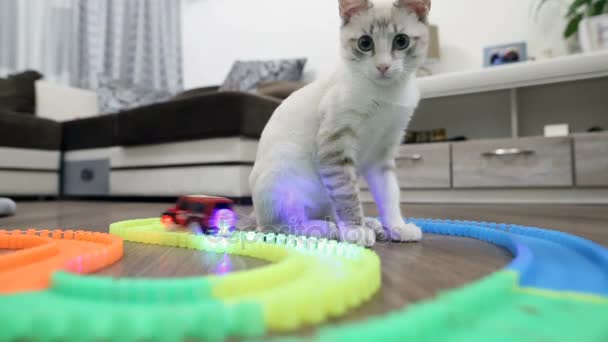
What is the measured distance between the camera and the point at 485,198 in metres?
2.55

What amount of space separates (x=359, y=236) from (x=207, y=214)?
0.44m

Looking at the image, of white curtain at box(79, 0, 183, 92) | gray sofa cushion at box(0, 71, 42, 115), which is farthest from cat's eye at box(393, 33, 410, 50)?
white curtain at box(79, 0, 183, 92)

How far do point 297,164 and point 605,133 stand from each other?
81.9 inches

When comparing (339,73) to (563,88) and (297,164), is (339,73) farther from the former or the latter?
(563,88)

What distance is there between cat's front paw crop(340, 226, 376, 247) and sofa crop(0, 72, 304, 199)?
153 cm

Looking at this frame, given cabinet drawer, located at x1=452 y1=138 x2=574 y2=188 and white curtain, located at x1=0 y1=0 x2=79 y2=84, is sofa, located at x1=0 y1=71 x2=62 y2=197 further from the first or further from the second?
cabinet drawer, located at x1=452 y1=138 x2=574 y2=188

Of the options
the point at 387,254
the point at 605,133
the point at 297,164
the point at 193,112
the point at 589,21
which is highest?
the point at 589,21

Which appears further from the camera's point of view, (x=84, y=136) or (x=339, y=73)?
(x=84, y=136)

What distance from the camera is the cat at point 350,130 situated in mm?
978

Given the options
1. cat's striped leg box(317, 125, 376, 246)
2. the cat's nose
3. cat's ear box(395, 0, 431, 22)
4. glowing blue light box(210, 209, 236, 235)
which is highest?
cat's ear box(395, 0, 431, 22)

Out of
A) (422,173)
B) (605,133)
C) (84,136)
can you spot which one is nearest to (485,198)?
(422,173)

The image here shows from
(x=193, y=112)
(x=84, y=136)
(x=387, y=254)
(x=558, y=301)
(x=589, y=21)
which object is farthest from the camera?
(x=84, y=136)

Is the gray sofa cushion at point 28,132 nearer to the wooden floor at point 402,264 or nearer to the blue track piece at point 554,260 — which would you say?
the wooden floor at point 402,264

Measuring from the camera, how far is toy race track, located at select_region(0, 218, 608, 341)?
41 centimetres
